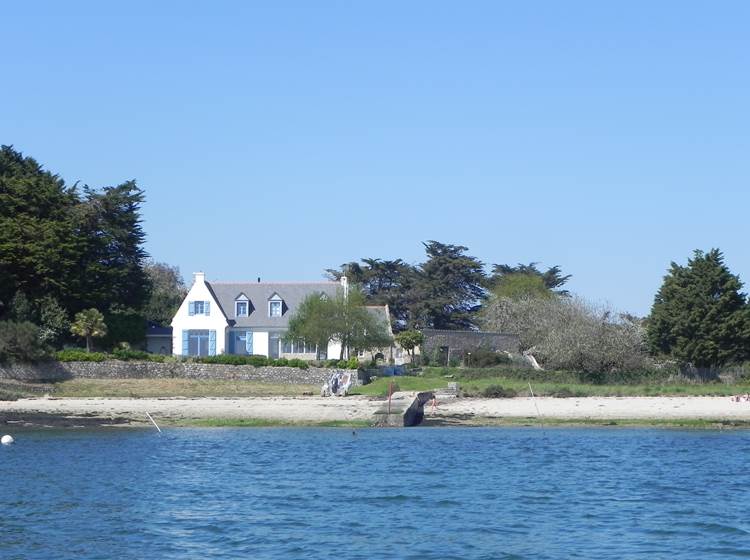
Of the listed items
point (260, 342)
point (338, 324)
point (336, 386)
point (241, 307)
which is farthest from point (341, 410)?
point (241, 307)

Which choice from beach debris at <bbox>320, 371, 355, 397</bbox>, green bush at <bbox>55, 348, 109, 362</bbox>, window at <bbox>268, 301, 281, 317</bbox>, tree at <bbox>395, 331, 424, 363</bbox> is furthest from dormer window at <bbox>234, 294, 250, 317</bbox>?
beach debris at <bbox>320, 371, 355, 397</bbox>

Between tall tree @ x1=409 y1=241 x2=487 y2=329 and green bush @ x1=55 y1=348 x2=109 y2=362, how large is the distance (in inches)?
1708

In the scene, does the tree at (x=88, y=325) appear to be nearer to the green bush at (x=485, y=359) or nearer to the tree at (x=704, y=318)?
the green bush at (x=485, y=359)

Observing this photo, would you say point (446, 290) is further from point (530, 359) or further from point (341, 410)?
point (341, 410)

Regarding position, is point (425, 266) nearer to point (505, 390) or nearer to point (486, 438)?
point (505, 390)

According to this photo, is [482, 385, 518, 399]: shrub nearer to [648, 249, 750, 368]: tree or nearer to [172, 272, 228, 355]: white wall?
[648, 249, 750, 368]: tree

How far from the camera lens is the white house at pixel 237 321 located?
69.9 metres

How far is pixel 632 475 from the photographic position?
3394 centimetres

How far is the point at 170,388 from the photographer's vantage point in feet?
179

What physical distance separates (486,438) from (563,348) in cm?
1850

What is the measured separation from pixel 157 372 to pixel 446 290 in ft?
147

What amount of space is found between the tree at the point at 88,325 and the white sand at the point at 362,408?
8.38 meters

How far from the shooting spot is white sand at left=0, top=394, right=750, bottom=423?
1832 inches

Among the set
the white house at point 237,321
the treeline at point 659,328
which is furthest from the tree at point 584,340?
the white house at point 237,321
